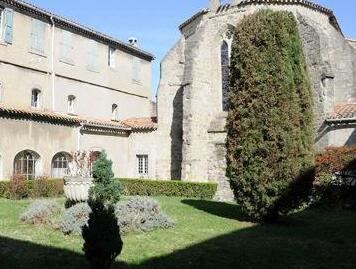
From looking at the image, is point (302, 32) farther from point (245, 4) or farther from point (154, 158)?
point (154, 158)

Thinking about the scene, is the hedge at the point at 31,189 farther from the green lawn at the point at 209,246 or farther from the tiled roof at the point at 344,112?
the tiled roof at the point at 344,112

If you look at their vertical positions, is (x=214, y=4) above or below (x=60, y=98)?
above

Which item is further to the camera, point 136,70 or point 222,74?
point 136,70

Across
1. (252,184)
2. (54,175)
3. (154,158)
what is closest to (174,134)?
(154,158)


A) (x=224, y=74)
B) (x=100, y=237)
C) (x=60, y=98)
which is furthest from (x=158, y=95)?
(x=100, y=237)

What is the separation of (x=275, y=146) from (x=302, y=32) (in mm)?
12075

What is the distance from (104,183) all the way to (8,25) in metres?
15.8

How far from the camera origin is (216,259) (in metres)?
8.52

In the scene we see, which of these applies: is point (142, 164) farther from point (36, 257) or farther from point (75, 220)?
point (36, 257)

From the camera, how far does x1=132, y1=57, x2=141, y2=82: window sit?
34438mm

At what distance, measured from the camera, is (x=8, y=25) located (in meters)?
24.6

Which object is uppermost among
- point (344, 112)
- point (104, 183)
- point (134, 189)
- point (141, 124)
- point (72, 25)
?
point (72, 25)

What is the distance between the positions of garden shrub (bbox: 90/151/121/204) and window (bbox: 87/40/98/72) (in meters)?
18.8

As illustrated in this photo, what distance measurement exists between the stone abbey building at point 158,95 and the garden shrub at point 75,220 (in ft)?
39.9
